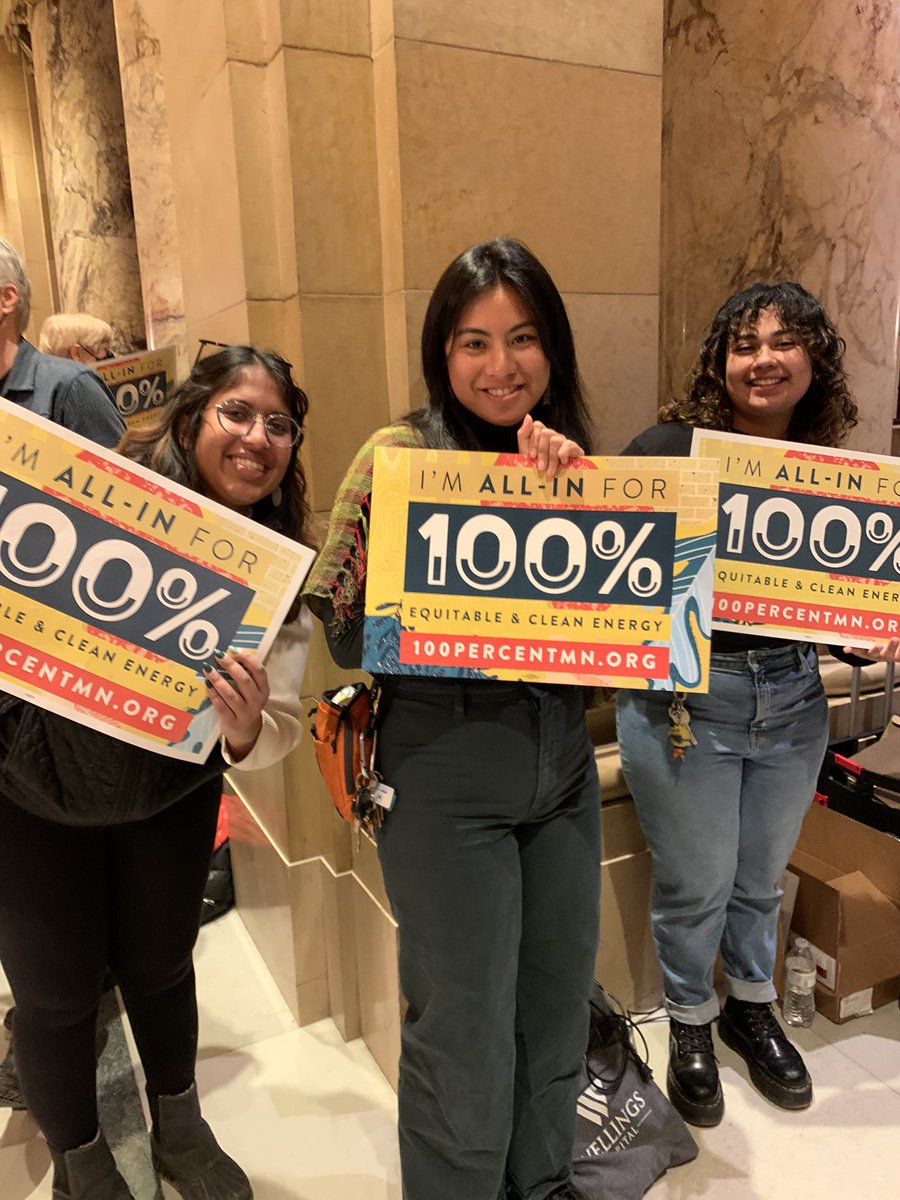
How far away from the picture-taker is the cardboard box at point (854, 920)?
202 cm

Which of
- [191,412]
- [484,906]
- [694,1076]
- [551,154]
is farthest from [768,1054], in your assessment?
[551,154]

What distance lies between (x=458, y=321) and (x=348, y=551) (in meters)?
0.35

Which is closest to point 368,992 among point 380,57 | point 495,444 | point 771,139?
point 495,444

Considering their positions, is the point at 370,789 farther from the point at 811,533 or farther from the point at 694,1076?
the point at 694,1076

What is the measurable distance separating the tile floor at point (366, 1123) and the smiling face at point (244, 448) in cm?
142

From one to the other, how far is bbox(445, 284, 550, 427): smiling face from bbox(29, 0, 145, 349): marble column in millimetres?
3271

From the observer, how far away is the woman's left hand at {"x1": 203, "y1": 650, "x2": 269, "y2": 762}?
45.3 inches

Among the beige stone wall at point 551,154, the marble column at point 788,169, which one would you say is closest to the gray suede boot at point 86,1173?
the beige stone wall at point 551,154

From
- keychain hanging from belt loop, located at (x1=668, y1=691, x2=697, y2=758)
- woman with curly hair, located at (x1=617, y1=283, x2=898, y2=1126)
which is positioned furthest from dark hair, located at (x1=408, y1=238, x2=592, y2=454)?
keychain hanging from belt loop, located at (x1=668, y1=691, x2=697, y2=758)

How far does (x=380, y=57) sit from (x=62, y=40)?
3384mm

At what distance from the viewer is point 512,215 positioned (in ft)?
5.61

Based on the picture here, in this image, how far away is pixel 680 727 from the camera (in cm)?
162

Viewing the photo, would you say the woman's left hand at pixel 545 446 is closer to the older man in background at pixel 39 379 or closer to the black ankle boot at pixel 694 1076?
the older man in background at pixel 39 379

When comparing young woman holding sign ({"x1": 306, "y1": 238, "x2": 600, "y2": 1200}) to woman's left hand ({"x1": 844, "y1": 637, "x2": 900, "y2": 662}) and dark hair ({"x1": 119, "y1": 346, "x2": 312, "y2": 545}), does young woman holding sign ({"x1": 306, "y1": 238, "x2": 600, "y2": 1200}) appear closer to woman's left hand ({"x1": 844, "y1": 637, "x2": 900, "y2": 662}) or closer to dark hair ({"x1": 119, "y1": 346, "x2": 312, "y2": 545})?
dark hair ({"x1": 119, "y1": 346, "x2": 312, "y2": 545})
